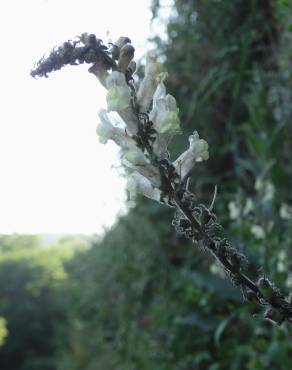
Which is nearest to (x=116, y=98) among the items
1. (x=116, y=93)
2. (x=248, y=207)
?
(x=116, y=93)

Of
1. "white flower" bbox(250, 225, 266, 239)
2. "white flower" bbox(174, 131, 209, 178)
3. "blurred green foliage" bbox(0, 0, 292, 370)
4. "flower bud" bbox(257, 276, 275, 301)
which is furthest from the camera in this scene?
"blurred green foliage" bbox(0, 0, 292, 370)

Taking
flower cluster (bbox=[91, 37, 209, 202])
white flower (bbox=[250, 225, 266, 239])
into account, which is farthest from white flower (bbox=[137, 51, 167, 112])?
white flower (bbox=[250, 225, 266, 239])

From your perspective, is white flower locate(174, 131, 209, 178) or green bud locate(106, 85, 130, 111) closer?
green bud locate(106, 85, 130, 111)

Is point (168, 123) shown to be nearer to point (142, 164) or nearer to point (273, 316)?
point (142, 164)

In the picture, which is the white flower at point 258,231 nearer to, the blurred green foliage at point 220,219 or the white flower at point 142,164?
the blurred green foliage at point 220,219

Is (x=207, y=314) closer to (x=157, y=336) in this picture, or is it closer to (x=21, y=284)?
(x=157, y=336)

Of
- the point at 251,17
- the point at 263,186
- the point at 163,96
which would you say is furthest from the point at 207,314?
the point at 163,96

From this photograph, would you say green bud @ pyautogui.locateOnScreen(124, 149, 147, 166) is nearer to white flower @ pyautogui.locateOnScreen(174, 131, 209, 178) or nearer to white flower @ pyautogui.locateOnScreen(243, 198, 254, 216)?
white flower @ pyautogui.locateOnScreen(174, 131, 209, 178)

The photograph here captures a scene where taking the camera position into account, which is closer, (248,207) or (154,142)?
(154,142)
